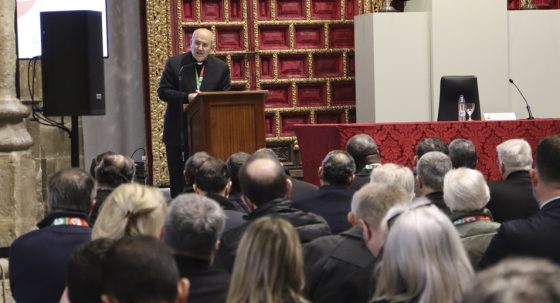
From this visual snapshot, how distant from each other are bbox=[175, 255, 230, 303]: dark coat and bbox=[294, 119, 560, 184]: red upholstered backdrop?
4766 mm

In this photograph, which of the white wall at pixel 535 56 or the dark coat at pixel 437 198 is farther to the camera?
the white wall at pixel 535 56

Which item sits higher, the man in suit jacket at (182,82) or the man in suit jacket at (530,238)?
the man in suit jacket at (182,82)

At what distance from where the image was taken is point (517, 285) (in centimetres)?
120

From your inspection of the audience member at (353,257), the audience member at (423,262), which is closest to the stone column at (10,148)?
the audience member at (353,257)

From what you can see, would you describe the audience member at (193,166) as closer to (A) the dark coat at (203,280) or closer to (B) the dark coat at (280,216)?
(B) the dark coat at (280,216)

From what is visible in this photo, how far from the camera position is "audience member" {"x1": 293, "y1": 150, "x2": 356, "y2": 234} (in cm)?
457

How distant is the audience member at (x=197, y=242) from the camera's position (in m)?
2.82

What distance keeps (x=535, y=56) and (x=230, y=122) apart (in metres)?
5.15

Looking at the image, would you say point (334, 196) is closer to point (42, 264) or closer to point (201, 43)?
point (42, 264)

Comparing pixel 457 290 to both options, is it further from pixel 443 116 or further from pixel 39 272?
pixel 443 116

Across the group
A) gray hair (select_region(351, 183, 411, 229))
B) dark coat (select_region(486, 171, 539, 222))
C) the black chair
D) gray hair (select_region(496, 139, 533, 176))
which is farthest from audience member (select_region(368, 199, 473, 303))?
the black chair

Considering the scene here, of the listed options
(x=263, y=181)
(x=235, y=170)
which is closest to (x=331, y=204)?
(x=263, y=181)

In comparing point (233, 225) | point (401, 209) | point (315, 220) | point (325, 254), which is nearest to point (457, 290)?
point (401, 209)

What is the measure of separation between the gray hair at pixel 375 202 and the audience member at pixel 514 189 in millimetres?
1718
